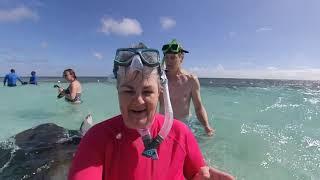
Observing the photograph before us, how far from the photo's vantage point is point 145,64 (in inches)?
75.4

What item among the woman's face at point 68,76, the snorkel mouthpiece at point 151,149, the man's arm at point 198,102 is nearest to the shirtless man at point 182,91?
the man's arm at point 198,102

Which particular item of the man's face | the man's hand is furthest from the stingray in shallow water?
the man's hand

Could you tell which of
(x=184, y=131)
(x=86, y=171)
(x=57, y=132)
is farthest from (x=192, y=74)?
(x=86, y=171)

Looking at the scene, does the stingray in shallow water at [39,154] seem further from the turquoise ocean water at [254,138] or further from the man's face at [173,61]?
the man's face at [173,61]

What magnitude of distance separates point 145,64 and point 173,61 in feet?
11.6

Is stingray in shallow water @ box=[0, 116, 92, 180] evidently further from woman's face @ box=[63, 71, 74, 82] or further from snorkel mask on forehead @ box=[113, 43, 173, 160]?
woman's face @ box=[63, 71, 74, 82]

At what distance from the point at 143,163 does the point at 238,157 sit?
460 centimetres

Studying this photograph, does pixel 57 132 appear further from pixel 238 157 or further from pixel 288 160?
→ pixel 288 160

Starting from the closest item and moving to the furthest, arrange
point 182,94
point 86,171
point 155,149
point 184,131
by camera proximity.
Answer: point 86,171 → point 155,149 → point 184,131 → point 182,94

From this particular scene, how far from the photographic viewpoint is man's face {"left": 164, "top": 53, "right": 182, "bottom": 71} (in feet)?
17.4

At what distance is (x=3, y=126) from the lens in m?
9.63

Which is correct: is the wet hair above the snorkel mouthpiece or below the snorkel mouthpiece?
above

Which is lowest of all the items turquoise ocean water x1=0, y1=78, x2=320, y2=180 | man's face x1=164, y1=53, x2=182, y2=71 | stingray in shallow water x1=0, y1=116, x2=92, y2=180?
turquoise ocean water x1=0, y1=78, x2=320, y2=180

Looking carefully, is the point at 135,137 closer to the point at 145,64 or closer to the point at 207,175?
the point at 145,64
